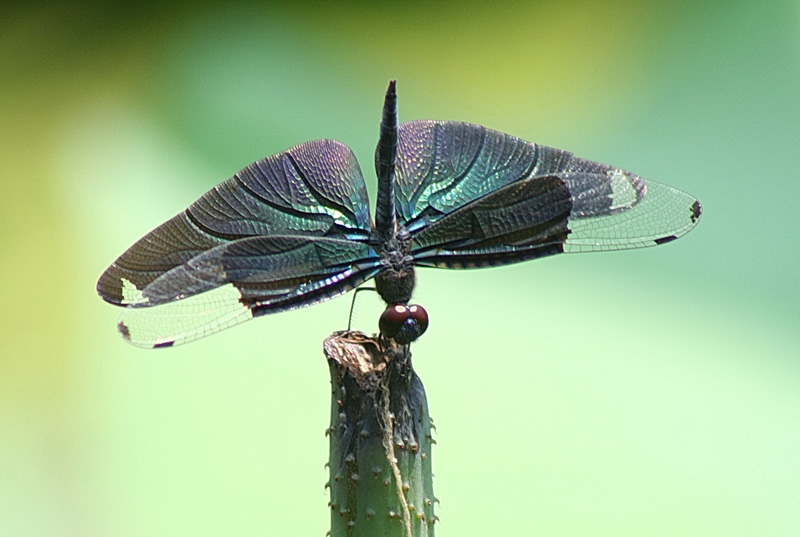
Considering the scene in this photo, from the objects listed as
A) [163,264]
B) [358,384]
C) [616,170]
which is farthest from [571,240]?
[163,264]

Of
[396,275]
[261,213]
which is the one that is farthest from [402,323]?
[261,213]

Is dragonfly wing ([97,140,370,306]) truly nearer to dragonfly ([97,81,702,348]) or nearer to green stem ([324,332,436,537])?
dragonfly ([97,81,702,348])

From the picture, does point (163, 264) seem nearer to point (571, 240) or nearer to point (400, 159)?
point (400, 159)

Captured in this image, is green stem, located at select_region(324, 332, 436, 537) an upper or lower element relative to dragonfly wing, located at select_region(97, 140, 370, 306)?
lower

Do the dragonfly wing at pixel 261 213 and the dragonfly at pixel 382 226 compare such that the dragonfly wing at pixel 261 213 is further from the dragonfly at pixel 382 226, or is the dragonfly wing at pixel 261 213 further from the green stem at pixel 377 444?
the green stem at pixel 377 444

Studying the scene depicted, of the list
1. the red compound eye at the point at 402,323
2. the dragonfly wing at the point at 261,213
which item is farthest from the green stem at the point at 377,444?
the dragonfly wing at the point at 261,213

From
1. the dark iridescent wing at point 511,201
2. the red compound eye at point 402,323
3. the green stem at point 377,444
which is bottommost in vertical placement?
the green stem at point 377,444

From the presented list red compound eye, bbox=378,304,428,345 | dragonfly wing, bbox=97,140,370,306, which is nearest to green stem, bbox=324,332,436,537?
red compound eye, bbox=378,304,428,345

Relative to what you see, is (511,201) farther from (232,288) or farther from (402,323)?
(232,288)

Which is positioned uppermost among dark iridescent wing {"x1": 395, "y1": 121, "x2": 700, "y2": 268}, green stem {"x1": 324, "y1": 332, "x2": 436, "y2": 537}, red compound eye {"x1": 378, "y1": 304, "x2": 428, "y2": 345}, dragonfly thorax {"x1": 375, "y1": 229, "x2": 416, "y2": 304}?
dark iridescent wing {"x1": 395, "y1": 121, "x2": 700, "y2": 268}
